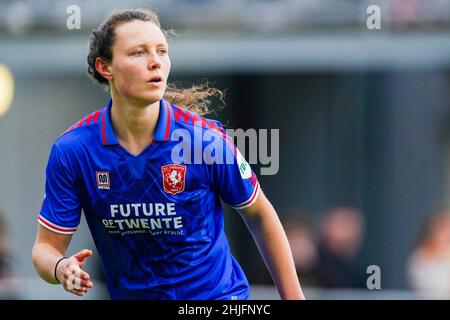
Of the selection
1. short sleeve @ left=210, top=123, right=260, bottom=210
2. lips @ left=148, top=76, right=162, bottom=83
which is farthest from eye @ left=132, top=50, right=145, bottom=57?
short sleeve @ left=210, top=123, right=260, bottom=210

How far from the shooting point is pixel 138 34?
5000 millimetres

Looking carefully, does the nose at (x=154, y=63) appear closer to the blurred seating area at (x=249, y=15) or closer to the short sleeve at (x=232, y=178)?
the short sleeve at (x=232, y=178)

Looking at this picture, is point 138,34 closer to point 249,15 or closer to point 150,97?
point 150,97

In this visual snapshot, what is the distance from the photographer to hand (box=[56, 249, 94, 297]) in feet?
15.2

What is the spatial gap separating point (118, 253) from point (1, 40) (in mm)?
8233

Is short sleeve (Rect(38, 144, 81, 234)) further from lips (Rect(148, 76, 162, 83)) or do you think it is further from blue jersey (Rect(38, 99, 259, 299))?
lips (Rect(148, 76, 162, 83))

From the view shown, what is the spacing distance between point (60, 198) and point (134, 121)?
0.54m

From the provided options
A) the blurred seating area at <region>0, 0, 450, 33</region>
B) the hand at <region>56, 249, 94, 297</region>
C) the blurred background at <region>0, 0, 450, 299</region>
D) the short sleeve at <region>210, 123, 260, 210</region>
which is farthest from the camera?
the blurred background at <region>0, 0, 450, 299</region>

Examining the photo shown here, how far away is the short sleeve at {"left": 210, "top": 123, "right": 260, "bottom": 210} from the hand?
2.65ft

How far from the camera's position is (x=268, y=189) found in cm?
1295

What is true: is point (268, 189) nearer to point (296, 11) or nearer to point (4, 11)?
point (296, 11)

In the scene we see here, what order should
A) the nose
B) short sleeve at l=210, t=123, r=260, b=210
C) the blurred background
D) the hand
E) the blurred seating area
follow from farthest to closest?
1. the blurred background
2. the blurred seating area
3. short sleeve at l=210, t=123, r=260, b=210
4. the nose
5. the hand

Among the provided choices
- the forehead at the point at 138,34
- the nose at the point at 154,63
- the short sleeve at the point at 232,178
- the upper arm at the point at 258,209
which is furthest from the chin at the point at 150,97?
the upper arm at the point at 258,209

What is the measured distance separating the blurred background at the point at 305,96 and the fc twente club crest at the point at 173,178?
22.8ft
